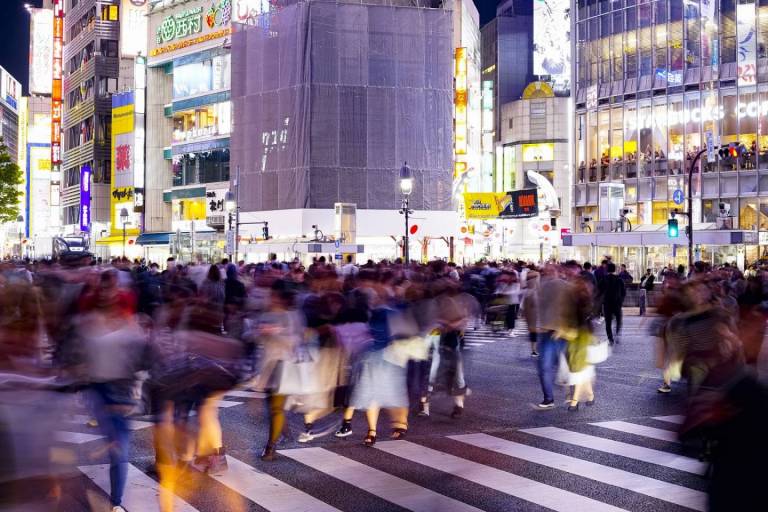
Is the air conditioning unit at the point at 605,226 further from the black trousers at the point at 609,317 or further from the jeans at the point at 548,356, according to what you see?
the jeans at the point at 548,356

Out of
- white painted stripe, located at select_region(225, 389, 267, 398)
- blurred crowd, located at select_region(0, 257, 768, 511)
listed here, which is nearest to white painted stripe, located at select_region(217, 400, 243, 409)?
white painted stripe, located at select_region(225, 389, 267, 398)

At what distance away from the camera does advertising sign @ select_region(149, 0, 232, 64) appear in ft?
229

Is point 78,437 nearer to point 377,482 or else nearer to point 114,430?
point 114,430

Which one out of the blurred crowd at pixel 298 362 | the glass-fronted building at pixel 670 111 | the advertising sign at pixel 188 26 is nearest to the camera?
the blurred crowd at pixel 298 362

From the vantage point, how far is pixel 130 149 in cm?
8075

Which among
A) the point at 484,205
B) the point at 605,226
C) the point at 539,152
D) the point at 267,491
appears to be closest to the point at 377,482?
the point at 267,491

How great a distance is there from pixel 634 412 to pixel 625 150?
5346 cm

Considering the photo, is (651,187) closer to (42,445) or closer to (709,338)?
(709,338)

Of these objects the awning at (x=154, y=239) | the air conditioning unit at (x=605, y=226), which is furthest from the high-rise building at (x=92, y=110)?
the air conditioning unit at (x=605, y=226)

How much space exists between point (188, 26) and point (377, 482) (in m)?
69.4

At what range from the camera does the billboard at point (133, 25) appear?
3364 inches

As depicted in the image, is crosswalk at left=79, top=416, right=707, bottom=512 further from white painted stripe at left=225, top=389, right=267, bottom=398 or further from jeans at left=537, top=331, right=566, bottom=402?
white painted stripe at left=225, top=389, right=267, bottom=398

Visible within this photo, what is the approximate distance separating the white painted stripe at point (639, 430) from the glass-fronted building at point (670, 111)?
40.1m

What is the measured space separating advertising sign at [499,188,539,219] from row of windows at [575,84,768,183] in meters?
3.88
